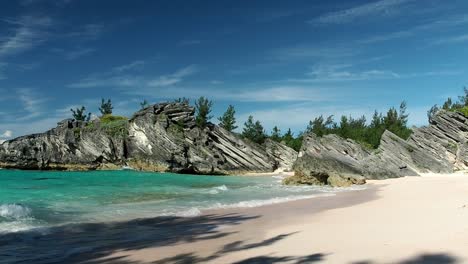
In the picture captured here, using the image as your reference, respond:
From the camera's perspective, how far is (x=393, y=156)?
42719mm

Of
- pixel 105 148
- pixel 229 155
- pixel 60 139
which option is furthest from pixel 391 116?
pixel 60 139

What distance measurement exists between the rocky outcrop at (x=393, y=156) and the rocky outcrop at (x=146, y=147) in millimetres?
13068

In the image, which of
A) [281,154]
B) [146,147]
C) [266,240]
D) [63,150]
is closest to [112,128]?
[146,147]

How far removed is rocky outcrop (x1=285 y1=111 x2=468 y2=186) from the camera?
30828 millimetres

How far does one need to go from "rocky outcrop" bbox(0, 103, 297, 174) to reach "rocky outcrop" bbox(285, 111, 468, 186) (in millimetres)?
13068

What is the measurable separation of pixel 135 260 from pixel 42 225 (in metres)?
5.75

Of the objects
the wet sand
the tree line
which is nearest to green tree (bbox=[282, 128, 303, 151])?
the tree line

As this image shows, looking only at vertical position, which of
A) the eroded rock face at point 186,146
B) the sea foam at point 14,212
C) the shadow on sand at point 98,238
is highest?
the eroded rock face at point 186,146

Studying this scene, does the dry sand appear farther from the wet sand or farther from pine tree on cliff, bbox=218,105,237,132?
pine tree on cliff, bbox=218,105,237,132

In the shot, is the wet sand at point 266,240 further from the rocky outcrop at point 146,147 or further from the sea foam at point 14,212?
the rocky outcrop at point 146,147

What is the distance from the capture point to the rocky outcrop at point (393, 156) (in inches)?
1214

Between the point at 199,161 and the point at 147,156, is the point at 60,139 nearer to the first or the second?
the point at 147,156

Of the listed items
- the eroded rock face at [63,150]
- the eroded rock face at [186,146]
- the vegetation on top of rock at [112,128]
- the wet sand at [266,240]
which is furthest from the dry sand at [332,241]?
the vegetation on top of rock at [112,128]

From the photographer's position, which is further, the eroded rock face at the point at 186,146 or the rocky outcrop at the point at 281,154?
the rocky outcrop at the point at 281,154
